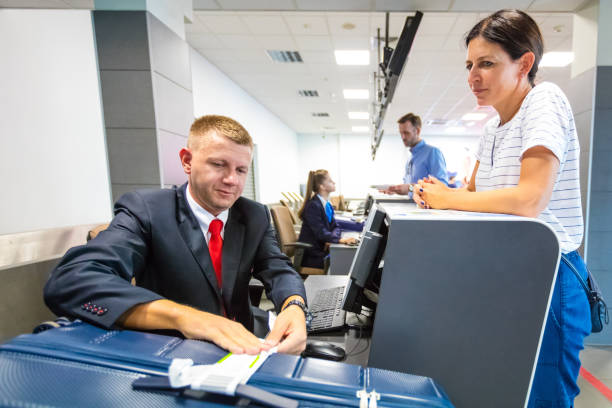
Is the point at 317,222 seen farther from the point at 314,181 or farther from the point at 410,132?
the point at 410,132

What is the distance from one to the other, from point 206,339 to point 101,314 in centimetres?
21

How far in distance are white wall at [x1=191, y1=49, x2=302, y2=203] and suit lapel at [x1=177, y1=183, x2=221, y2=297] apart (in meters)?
4.22

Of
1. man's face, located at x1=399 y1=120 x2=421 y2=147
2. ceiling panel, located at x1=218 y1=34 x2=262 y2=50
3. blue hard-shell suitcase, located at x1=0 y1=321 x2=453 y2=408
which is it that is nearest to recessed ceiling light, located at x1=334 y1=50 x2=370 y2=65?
ceiling panel, located at x1=218 y1=34 x2=262 y2=50

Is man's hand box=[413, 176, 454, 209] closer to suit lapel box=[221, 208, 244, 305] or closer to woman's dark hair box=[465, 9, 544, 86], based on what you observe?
woman's dark hair box=[465, 9, 544, 86]

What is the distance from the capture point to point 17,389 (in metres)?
0.30

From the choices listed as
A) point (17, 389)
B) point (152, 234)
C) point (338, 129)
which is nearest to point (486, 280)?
point (17, 389)

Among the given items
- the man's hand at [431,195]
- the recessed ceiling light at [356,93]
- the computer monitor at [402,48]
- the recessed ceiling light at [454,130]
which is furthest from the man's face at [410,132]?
the recessed ceiling light at [454,130]

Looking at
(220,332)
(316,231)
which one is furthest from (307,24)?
(220,332)

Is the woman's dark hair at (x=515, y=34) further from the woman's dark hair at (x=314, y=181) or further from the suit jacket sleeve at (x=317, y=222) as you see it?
the woman's dark hair at (x=314, y=181)

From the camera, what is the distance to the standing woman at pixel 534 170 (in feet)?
2.32

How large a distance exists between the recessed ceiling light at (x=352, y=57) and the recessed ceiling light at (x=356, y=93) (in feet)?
4.78

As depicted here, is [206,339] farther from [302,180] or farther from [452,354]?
[302,180]

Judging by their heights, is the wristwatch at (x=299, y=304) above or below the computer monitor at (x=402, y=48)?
below

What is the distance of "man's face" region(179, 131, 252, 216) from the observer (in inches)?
38.3
